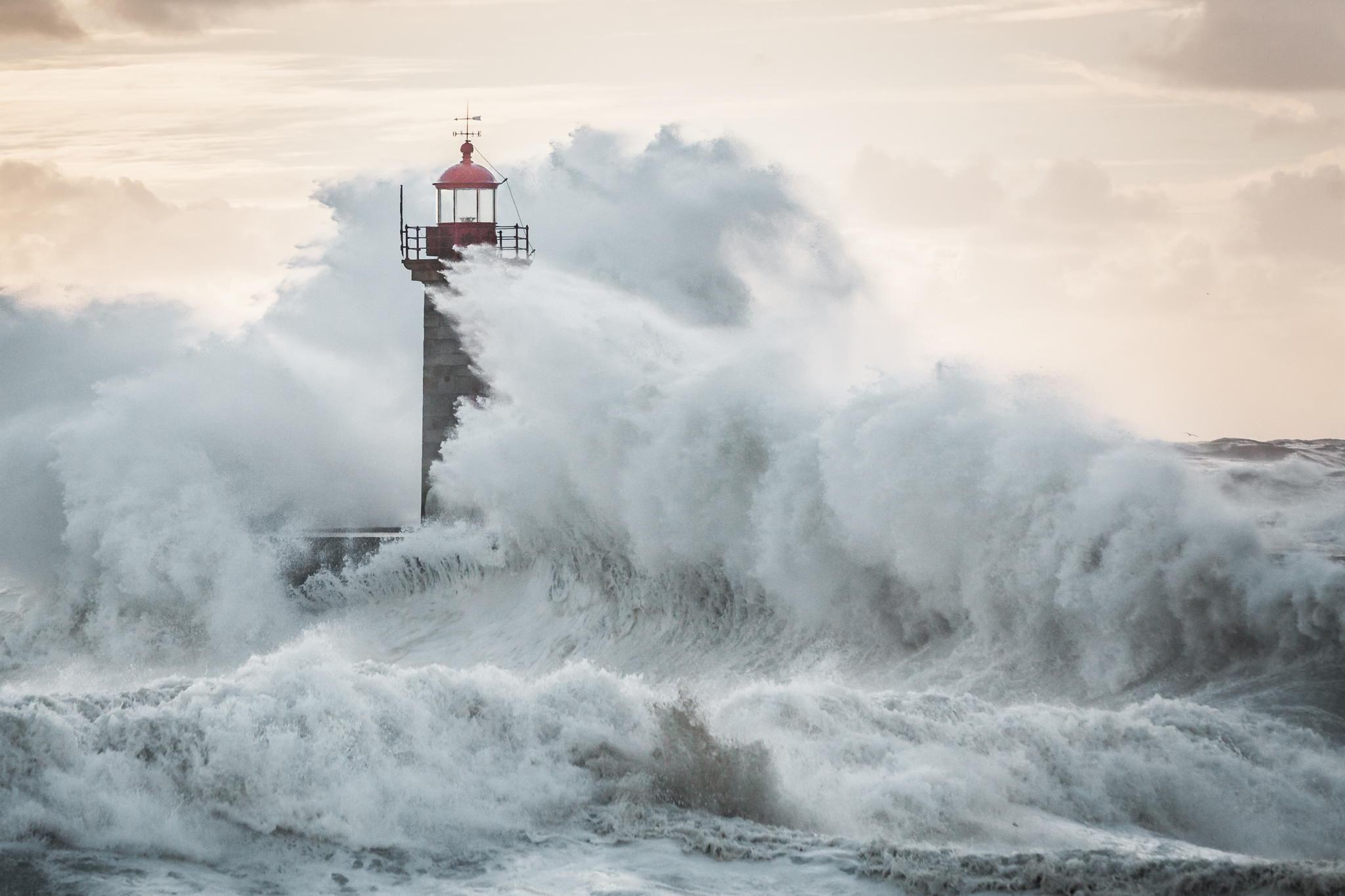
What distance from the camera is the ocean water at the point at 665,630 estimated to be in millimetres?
8078

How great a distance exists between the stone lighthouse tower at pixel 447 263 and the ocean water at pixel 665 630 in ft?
1.17

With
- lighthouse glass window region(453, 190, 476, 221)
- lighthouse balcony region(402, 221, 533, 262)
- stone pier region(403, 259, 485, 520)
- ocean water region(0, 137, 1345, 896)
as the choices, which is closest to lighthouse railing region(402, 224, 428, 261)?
lighthouse balcony region(402, 221, 533, 262)

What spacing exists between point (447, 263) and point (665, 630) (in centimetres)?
591

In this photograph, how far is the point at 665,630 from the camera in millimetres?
14312

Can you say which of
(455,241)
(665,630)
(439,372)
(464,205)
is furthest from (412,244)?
(665,630)

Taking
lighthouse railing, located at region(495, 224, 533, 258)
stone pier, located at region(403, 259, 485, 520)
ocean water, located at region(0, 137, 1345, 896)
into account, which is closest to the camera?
ocean water, located at region(0, 137, 1345, 896)

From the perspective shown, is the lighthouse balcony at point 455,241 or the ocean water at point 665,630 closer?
the ocean water at point 665,630

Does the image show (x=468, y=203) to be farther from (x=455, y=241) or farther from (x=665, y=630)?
(x=665, y=630)

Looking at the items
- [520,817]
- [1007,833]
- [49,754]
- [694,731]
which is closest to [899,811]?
[1007,833]

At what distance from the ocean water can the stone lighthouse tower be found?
358 millimetres

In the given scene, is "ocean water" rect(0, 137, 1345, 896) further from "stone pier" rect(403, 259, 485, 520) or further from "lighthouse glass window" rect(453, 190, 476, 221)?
"lighthouse glass window" rect(453, 190, 476, 221)

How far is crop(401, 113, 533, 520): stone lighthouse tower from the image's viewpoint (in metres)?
18.4

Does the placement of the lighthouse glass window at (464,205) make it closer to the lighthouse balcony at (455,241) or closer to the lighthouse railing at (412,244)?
the lighthouse balcony at (455,241)

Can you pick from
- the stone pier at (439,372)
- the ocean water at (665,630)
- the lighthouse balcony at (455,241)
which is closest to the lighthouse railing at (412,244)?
the lighthouse balcony at (455,241)
